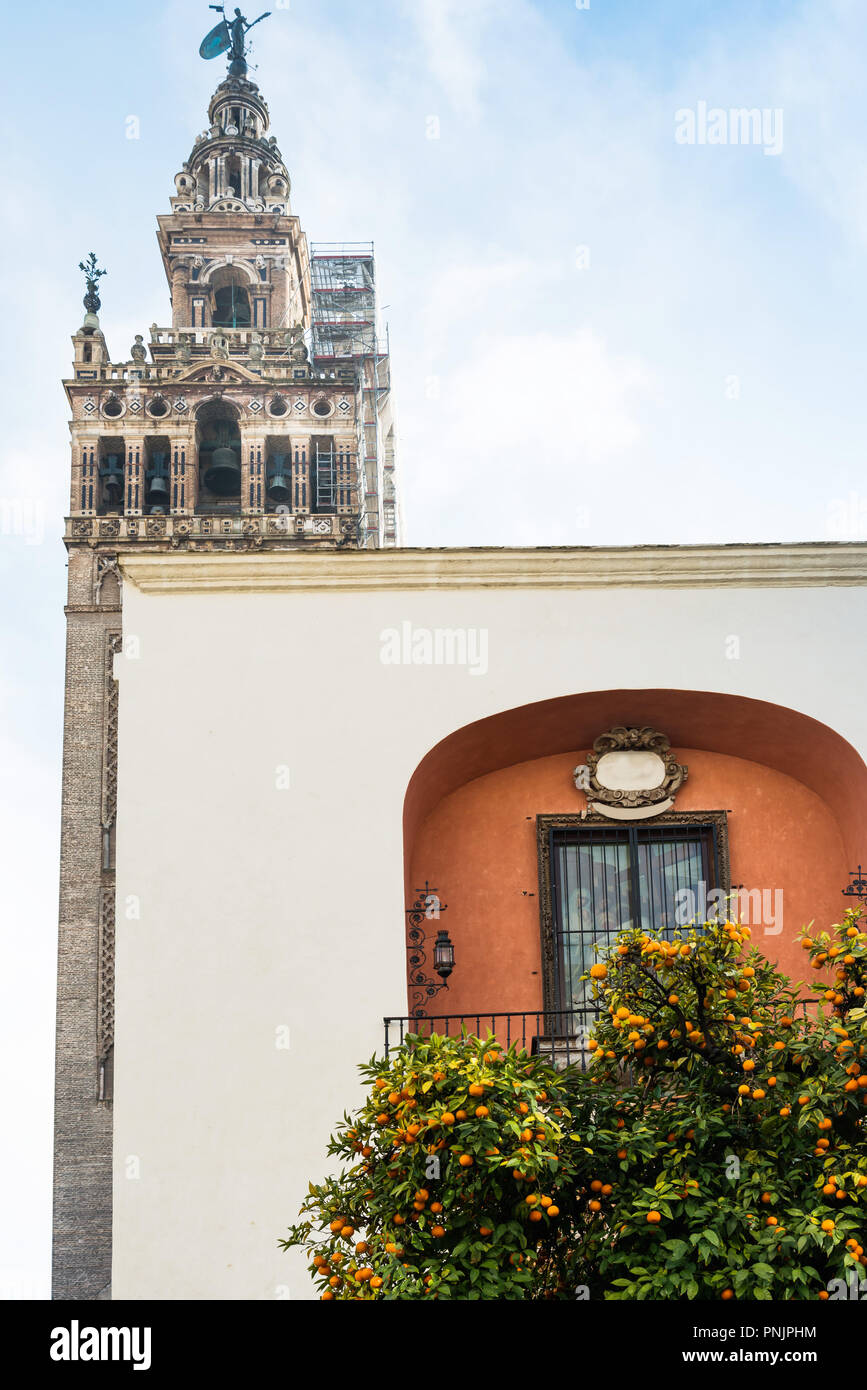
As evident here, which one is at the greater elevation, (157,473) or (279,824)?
(157,473)

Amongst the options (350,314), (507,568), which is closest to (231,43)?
(350,314)

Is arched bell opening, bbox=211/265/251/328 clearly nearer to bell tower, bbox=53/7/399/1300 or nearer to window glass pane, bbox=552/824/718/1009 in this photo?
bell tower, bbox=53/7/399/1300

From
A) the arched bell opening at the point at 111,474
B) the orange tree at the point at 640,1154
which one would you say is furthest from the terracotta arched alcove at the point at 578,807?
the arched bell opening at the point at 111,474

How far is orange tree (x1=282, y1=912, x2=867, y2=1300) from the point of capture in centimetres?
648

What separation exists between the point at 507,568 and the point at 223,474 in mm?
24252

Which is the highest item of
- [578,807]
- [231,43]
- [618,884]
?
[231,43]

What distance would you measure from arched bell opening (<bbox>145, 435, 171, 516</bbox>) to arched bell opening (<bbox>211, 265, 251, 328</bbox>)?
5555 millimetres

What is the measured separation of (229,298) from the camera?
122ft

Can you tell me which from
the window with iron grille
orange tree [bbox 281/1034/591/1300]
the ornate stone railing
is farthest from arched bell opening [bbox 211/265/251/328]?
orange tree [bbox 281/1034/591/1300]

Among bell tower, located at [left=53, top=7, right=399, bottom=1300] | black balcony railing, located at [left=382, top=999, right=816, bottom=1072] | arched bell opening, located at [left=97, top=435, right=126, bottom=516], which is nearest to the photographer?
black balcony railing, located at [left=382, top=999, right=816, bottom=1072]

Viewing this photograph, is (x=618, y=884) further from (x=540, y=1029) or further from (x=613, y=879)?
(x=540, y=1029)

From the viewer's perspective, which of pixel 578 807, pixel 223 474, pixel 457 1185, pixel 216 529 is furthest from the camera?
pixel 223 474
